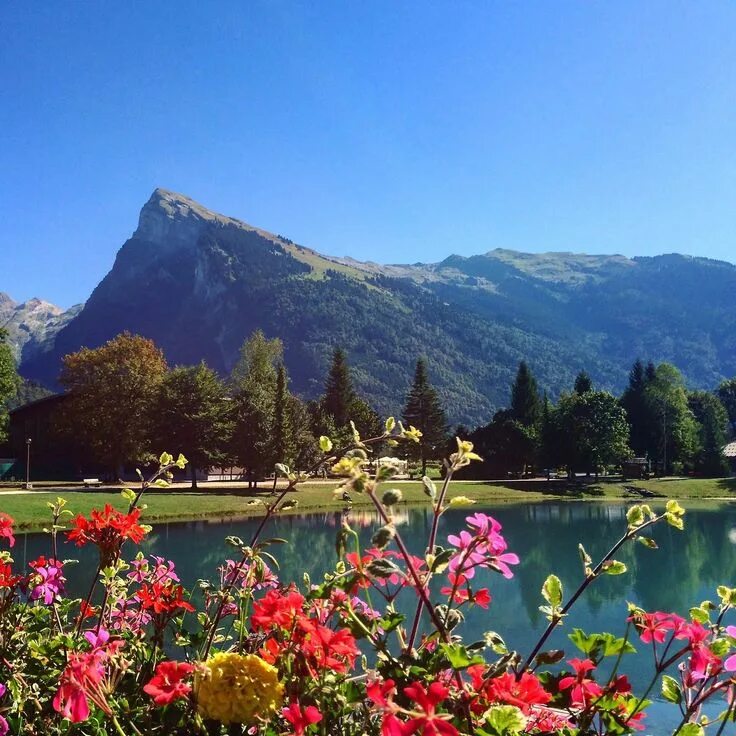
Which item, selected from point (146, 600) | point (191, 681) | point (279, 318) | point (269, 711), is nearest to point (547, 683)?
point (269, 711)

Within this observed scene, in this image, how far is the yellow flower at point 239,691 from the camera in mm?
1237

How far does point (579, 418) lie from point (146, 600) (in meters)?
53.7

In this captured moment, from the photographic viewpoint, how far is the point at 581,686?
141cm

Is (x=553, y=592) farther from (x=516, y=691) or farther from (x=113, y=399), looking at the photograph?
(x=113, y=399)

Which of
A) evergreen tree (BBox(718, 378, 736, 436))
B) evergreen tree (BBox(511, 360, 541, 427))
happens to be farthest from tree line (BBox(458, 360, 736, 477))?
evergreen tree (BBox(718, 378, 736, 436))

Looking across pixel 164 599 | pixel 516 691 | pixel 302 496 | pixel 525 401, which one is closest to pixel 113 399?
pixel 302 496

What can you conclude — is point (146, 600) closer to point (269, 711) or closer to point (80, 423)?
point (269, 711)

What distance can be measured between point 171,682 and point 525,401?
6590cm

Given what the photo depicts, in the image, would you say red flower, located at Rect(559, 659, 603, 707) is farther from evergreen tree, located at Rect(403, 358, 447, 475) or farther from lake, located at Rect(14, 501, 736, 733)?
evergreen tree, located at Rect(403, 358, 447, 475)

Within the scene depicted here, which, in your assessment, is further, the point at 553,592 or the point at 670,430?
the point at 670,430

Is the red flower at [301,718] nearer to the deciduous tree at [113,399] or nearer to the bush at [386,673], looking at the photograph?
the bush at [386,673]

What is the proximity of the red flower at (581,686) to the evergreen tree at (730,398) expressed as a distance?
99460mm

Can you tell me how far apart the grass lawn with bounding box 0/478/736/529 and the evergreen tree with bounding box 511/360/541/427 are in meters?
13.0

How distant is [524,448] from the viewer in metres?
60.0
